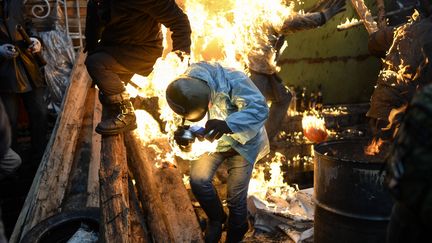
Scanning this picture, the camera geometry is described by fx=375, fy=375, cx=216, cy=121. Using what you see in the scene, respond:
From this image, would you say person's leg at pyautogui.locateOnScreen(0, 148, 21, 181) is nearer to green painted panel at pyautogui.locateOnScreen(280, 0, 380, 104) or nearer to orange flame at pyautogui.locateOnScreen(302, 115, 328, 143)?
orange flame at pyautogui.locateOnScreen(302, 115, 328, 143)

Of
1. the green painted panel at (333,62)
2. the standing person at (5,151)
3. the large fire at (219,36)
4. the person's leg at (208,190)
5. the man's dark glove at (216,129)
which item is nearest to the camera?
the standing person at (5,151)

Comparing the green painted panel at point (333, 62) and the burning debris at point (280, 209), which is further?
the green painted panel at point (333, 62)

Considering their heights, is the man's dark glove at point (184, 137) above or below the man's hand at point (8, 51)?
below

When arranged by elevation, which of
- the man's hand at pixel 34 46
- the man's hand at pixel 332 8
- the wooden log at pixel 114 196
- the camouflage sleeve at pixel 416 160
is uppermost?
the man's hand at pixel 332 8

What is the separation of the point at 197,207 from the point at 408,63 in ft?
10.0

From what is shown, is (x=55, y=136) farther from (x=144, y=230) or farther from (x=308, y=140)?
(x=308, y=140)

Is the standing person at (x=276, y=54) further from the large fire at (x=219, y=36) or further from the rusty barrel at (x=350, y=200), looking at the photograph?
the rusty barrel at (x=350, y=200)

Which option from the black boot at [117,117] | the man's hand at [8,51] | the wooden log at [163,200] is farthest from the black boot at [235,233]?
the man's hand at [8,51]

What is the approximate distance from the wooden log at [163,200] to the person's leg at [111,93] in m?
0.30

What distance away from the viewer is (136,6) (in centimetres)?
430

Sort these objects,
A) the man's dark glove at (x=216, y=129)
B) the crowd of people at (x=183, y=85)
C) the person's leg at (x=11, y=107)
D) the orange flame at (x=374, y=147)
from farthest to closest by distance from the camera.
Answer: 1. the person's leg at (x=11, y=107)
2. the crowd of people at (x=183, y=85)
3. the man's dark glove at (x=216, y=129)
4. the orange flame at (x=374, y=147)

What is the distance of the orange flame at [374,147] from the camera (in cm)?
324

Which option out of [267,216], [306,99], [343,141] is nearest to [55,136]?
[267,216]

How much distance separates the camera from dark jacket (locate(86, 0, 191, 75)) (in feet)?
14.4
